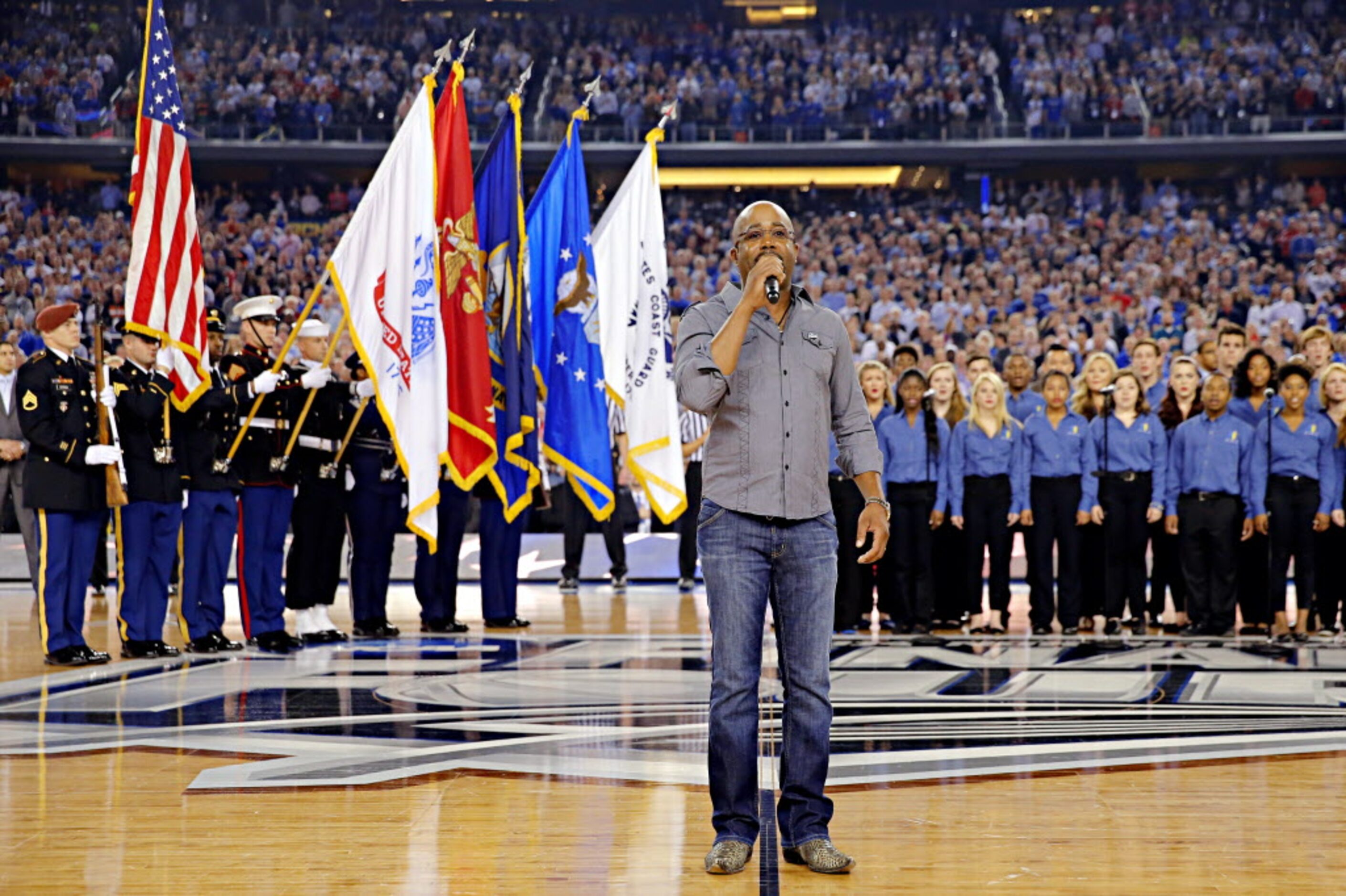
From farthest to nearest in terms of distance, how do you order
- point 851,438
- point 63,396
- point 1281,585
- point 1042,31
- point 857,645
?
point 1042,31, point 1281,585, point 857,645, point 63,396, point 851,438

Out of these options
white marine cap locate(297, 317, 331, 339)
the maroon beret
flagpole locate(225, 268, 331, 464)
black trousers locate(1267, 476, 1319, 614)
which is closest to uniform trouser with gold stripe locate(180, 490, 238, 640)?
flagpole locate(225, 268, 331, 464)

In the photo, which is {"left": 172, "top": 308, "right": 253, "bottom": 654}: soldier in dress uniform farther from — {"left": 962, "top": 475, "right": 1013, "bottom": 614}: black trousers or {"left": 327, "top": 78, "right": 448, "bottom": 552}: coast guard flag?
{"left": 962, "top": 475, "right": 1013, "bottom": 614}: black trousers

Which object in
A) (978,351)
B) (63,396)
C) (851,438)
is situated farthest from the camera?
(978,351)

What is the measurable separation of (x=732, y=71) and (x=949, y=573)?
23.7 m

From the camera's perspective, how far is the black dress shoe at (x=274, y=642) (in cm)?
898

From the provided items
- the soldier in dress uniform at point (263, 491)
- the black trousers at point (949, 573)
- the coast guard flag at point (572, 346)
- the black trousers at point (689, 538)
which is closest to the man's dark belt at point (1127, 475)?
the black trousers at point (949, 573)

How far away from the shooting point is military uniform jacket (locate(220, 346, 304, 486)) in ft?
29.7

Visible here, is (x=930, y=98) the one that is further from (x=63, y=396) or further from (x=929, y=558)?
(x=63, y=396)

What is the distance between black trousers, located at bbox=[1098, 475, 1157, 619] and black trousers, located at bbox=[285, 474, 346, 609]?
17.4 feet

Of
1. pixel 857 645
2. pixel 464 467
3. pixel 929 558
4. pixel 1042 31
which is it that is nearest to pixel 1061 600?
pixel 929 558

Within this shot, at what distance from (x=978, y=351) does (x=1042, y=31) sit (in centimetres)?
2299

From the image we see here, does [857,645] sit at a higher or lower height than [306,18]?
lower

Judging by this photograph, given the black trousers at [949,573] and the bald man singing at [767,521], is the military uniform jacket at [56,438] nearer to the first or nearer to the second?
the bald man singing at [767,521]

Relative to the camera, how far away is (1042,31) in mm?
32344
